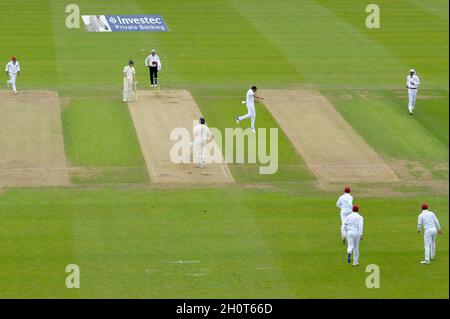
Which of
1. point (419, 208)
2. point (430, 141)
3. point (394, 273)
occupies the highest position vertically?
point (430, 141)

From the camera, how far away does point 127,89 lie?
46.5m

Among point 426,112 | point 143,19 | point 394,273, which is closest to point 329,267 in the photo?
point 394,273

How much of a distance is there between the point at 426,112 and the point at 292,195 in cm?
1109

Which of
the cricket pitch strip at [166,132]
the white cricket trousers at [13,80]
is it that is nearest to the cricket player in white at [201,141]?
the cricket pitch strip at [166,132]

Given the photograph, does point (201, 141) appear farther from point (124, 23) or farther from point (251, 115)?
point (124, 23)

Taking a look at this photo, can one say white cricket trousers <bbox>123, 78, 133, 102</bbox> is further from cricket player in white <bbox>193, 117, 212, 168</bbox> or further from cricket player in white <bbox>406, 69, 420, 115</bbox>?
cricket player in white <bbox>406, 69, 420, 115</bbox>

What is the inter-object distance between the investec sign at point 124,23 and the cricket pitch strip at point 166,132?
36.8 ft

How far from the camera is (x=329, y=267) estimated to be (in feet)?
102

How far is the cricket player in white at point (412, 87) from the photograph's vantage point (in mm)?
45531

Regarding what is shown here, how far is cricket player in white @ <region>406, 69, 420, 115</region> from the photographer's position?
1793 inches

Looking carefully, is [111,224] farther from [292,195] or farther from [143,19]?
[143,19]

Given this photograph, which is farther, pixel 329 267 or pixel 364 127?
pixel 364 127

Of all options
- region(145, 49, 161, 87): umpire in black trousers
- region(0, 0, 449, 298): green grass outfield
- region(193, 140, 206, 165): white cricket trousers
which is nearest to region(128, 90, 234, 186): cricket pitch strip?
region(193, 140, 206, 165): white cricket trousers

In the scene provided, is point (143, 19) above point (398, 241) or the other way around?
above
